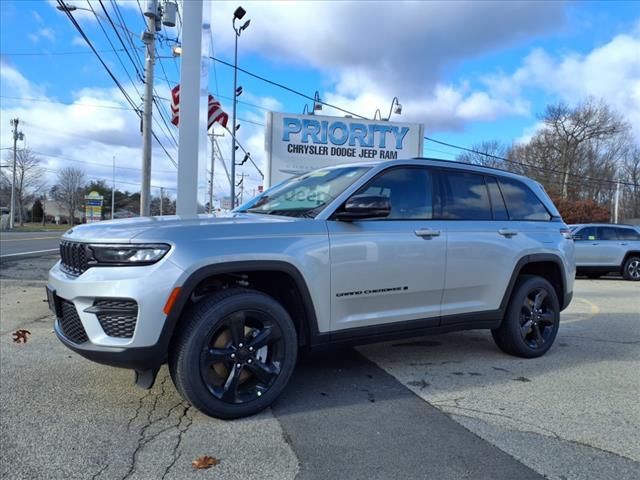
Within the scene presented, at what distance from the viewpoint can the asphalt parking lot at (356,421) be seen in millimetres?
2900

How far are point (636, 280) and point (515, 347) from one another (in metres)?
11.9

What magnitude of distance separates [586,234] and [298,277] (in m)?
13.5

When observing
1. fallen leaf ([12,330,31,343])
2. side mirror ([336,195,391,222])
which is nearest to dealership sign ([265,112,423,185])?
fallen leaf ([12,330,31,343])

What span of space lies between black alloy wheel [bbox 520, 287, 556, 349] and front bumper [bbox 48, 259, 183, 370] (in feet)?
12.1

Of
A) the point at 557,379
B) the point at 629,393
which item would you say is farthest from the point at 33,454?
the point at 629,393

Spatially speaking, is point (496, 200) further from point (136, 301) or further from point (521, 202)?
point (136, 301)

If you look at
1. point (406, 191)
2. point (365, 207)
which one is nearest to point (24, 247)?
point (406, 191)

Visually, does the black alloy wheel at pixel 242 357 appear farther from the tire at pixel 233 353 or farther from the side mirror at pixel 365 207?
the side mirror at pixel 365 207

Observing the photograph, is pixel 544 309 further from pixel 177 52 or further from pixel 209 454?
pixel 177 52

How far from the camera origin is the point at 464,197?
16.0ft

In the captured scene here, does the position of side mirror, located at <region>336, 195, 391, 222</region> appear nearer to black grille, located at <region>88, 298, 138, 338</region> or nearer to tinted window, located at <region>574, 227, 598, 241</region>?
black grille, located at <region>88, 298, 138, 338</region>

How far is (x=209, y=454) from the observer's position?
9.87 feet

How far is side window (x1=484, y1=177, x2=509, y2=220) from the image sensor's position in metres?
5.10

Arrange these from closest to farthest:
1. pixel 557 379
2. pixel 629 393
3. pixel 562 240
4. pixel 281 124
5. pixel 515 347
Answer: pixel 629 393 < pixel 557 379 < pixel 515 347 < pixel 562 240 < pixel 281 124
